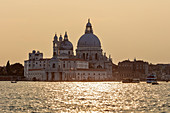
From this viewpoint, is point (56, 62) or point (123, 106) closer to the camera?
point (123, 106)

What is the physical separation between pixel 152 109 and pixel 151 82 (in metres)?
102

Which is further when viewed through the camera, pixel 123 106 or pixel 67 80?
pixel 67 80

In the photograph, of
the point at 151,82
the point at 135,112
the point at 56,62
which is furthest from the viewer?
the point at 56,62

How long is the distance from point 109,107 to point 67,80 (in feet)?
433

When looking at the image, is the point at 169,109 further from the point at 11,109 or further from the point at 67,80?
the point at 67,80

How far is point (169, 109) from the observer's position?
59.5 metres

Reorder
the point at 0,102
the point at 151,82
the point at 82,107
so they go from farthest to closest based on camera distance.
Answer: the point at 151,82 → the point at 0,102 → the point at 82,107

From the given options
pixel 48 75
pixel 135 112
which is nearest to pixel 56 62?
pixel 48 75

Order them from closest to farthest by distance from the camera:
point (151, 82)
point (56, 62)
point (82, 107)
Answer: point (82, 107) < point (151, 82) < point (56, 62)

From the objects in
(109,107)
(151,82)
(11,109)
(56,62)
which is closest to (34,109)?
(11,109)

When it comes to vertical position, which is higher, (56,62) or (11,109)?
(56,62)

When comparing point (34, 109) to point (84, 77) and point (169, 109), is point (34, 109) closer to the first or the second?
point (169, 109)

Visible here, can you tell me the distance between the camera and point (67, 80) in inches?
7603

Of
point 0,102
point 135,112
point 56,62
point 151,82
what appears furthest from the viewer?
point 56,62
